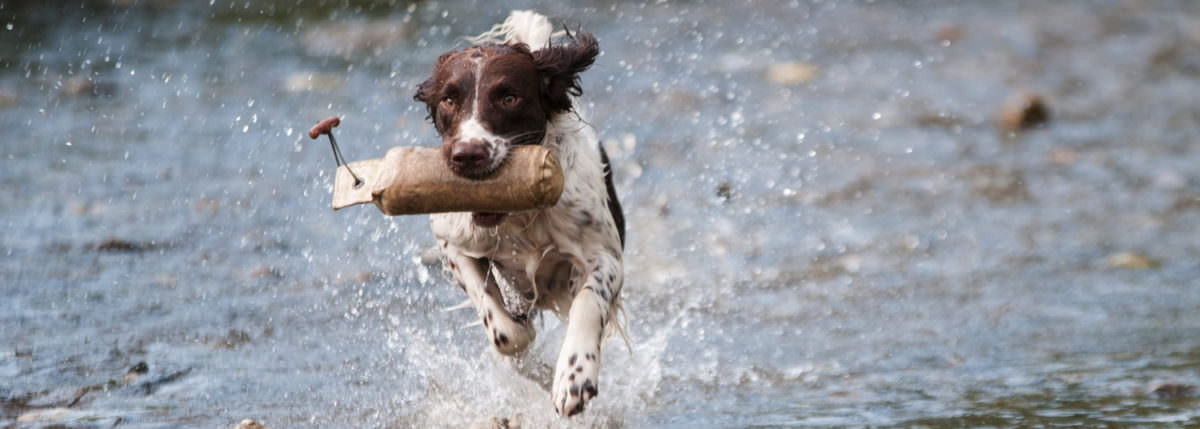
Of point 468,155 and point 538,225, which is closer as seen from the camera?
point 468,155

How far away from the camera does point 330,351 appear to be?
196 inches

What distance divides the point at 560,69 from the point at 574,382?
0.94 meters

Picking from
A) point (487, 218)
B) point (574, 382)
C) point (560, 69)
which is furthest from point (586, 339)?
point (560, 69)

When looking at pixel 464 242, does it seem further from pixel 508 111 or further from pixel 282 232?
pixel 282 232

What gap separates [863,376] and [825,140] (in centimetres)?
A: 394

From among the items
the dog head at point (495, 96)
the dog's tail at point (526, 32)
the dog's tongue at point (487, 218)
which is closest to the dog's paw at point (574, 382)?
the dog's tongue at point (487, 218)

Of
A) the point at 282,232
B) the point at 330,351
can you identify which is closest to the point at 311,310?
the point at 330,351

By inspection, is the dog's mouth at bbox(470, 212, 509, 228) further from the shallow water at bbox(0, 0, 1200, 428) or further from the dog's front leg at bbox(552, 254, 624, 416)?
the shallow water at bbox(0, 0, 1200, 428)

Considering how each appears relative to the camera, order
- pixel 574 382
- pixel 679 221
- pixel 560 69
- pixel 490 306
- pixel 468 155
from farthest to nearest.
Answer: pixel 679 221, pixel 490 306, pixel 560 69, pixel 574 382, pixel 468 155

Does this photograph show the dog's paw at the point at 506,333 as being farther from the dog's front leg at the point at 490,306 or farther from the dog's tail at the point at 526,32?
the dog's tail at the point at 526,32

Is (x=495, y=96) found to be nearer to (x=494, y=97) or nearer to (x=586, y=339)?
(x=494, y=97)

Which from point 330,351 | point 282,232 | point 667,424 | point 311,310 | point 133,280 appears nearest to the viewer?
point 667,424

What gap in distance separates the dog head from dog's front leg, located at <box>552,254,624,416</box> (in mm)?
442

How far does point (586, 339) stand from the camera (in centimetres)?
371
